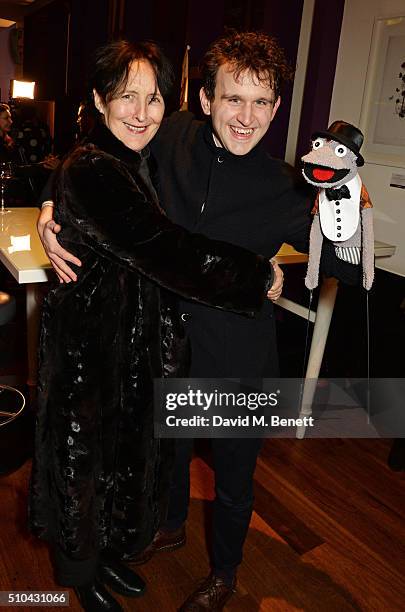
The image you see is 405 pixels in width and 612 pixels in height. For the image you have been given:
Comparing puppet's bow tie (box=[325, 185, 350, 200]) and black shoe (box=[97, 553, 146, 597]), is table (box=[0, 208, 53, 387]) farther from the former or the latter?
puppet's bow tie (box=[325, 185, 350, 200])

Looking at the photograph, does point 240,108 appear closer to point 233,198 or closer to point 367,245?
point 233,198

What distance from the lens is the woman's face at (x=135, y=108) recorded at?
44.3 inches

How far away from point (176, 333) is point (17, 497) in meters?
1.06

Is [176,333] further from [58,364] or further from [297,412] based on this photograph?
[297,412]

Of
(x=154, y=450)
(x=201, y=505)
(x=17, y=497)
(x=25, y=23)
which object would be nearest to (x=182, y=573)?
(x=201, y=505)

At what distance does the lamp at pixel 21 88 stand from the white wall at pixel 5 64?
3712 mm

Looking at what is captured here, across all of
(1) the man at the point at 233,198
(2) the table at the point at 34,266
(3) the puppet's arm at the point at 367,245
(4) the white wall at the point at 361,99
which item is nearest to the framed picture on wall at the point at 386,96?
(4) the white wall at the point at 361,99

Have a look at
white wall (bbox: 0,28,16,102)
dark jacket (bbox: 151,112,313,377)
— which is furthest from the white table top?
white wall (bbox: 0,28,16,102)

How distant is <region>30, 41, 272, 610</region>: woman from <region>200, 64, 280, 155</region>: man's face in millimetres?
128

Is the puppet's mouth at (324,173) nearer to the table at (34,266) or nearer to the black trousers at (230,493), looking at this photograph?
the black trousers at (230,493)

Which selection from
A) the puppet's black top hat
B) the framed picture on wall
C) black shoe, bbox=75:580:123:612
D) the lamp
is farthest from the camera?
the lamp

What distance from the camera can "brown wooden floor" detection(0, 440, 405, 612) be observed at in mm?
1593

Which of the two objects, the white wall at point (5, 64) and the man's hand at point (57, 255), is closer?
the man's hand at point (57, 255)

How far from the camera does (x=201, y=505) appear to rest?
1946 millimetres
